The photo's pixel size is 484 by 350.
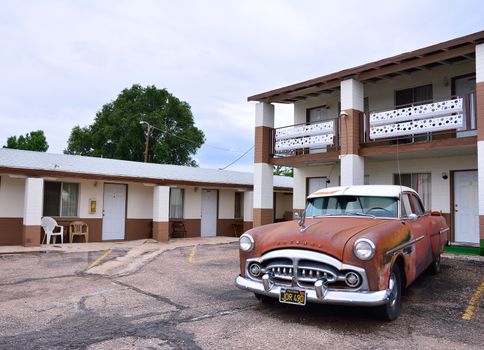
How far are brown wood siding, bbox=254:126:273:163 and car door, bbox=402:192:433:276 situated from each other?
8.43m

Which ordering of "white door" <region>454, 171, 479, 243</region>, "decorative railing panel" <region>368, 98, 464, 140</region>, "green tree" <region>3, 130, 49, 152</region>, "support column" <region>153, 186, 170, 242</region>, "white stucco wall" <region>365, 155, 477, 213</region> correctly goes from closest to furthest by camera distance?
"decorative railing panel" <region>368, 98, 464, 140</region>
"white door" <region>454, 171, 479, 243</region>
"white stucco wall" <region>365, 155, 477, 213</region>
"support column" <region>153, 186, 170, 242</region>
"green tree" <region>3, 130, 49, 152</region>

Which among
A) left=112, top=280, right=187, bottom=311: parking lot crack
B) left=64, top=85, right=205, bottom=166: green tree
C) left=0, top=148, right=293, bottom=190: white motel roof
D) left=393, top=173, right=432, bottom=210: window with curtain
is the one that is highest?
left=64, top=85, right=205, bottom=166: green tree

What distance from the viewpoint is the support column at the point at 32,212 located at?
13.4 metres

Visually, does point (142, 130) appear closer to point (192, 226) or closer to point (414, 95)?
point (192, 226)

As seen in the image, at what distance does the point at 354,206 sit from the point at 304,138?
796 cm

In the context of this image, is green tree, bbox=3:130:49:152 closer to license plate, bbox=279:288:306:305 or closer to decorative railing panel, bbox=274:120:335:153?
decorative railing panel, bbox=274:120:335:153

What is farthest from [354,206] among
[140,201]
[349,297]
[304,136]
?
[140,201]

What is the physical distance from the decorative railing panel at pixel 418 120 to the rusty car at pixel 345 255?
5.49m

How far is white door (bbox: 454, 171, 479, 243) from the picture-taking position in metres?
11.9

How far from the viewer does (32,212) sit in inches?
531

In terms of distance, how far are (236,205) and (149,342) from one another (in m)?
16.4

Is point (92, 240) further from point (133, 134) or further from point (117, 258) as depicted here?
point (133, 134)

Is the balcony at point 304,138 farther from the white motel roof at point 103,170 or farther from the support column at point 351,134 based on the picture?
the white motel roof at point 103,170

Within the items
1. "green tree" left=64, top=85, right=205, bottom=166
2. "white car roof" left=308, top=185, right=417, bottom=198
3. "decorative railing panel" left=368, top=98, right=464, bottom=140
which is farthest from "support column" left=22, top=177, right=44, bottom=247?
"green tree" left=64, top=85, right=205, bottom=166
